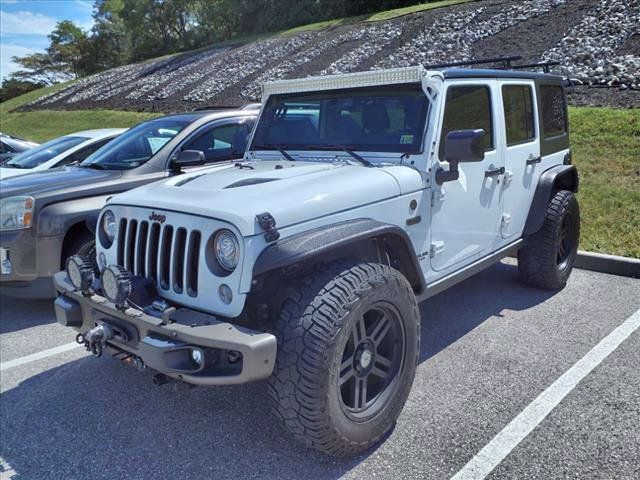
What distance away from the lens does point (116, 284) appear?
2.82 meters

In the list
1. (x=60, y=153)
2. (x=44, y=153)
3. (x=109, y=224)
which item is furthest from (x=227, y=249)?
(x=44, y=153)

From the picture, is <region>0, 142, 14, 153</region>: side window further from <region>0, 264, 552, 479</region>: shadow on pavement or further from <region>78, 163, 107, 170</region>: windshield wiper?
<region>0, 264, 552, 479</region>: shadow on pavement

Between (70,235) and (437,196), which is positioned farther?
(70,235)

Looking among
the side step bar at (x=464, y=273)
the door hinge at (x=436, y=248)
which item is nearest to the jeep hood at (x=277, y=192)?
the door hinge at (x=436, y=248)

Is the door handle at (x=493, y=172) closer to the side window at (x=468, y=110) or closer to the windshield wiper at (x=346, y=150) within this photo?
the side window at (x=468, y=110)

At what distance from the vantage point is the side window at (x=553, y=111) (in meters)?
5.00

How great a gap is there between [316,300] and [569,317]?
9.37 ft

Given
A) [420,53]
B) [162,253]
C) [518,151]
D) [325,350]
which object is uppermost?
[420,53]

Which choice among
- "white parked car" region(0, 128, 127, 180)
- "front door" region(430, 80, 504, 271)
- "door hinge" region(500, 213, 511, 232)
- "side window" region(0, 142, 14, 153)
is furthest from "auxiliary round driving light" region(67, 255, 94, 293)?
"side window" region(0, 142, 14, 153)

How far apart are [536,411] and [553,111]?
9.94ft

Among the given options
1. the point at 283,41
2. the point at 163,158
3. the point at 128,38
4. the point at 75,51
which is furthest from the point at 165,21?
the point at 163,158

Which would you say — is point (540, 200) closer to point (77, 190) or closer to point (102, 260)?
point (102, 260)

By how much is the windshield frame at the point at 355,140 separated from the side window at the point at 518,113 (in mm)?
1070

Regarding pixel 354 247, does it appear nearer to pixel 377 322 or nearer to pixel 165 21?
pixel 377 322
